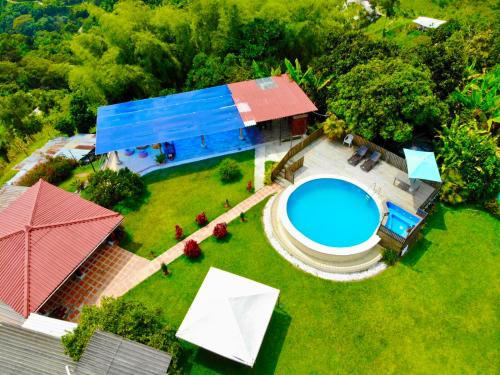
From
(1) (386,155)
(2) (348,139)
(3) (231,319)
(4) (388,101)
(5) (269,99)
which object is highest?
(4) (388,101)

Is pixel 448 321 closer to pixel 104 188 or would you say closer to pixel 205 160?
pixel 205 160

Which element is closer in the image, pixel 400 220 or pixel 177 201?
pixel 400 220

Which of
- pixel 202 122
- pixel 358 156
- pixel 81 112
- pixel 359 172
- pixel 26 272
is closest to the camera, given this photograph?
pixel 26 272

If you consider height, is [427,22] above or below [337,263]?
above

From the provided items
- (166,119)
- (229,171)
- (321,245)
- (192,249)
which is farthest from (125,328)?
(166,119)

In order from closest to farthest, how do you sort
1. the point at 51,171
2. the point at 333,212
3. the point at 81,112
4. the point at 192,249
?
the point at 192,249
the point at 333,212
the point at 51,171
the point at 81,112

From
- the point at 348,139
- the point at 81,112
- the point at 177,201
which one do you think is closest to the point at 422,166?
the point at 348,139

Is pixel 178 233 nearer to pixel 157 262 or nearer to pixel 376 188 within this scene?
pixel 157 262

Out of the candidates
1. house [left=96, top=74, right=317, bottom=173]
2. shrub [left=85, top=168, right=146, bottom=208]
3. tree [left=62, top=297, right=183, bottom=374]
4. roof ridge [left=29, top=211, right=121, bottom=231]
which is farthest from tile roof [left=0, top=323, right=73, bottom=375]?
house [left=96, top=74, right=317, bottom=173]
